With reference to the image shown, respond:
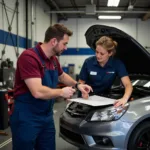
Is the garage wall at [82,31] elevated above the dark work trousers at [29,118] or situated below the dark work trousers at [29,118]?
above

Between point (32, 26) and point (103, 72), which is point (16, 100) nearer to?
point (103, 72)

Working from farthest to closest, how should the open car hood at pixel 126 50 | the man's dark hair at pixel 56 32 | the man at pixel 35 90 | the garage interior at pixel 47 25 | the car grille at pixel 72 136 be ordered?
the garage interior at pixel 47 25, the open car hood at pixel 126 50, the car grille at pixel 72 136, the man's dark hair at pixel 56 32, the man at pixel 35 90

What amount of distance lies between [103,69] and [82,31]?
1124 cm

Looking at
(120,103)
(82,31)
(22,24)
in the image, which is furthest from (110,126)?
(82,31)

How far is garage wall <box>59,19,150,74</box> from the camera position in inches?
559

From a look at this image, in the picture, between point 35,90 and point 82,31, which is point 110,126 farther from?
point 82,31

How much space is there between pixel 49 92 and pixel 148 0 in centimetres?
1009

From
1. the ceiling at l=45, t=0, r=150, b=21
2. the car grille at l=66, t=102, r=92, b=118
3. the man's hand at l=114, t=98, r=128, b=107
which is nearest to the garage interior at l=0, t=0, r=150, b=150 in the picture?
the ceiling at l=45, t=0, r=150, b=21

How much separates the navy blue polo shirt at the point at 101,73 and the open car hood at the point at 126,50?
0.36m

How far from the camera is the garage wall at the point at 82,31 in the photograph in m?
14.2

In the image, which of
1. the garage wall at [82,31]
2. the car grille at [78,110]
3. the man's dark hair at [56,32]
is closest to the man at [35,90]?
the man's dark hair at [56,32]

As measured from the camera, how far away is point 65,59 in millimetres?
14352

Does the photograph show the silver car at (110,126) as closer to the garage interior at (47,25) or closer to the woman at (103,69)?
the woman at (103,69)

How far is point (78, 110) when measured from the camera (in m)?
3.19
